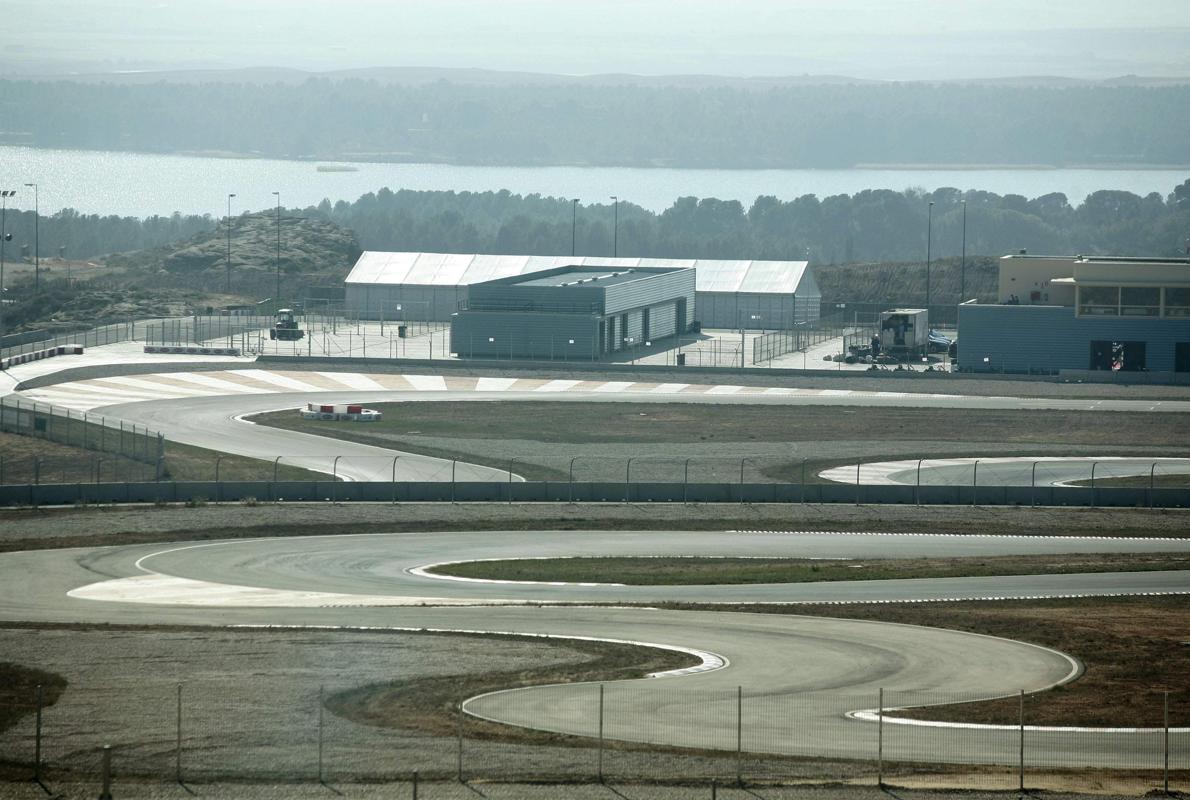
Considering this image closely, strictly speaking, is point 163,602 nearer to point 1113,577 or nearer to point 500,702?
point 500,702

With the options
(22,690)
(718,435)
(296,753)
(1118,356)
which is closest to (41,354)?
(718,435)

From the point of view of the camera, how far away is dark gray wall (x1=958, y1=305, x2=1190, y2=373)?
90.6 m

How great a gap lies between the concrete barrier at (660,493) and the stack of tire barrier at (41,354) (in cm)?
3464

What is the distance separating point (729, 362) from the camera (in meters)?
98.1

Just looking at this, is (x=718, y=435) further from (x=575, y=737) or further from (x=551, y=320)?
(x=575, y=737)

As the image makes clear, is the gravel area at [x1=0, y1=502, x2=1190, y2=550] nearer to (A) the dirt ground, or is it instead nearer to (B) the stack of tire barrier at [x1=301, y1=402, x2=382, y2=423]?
(A) the dirt ground

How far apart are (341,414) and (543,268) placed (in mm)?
54235

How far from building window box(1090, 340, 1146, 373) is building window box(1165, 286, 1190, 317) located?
2.83 m

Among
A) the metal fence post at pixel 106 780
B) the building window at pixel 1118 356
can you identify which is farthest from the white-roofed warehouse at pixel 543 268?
the metal fence post at pixel 106 780

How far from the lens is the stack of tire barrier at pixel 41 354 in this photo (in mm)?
87125

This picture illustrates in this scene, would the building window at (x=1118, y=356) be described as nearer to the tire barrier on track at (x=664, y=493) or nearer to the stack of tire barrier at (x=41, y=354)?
the tire barrier on track at (x=664, y=493)

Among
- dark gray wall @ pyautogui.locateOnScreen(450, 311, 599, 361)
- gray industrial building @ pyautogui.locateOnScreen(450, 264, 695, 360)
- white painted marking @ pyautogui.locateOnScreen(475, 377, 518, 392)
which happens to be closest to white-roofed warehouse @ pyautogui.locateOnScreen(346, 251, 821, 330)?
gray industrial building @ pyautogui.locateOnScreen(450, 264, 695, 360)

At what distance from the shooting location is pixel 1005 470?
62562 millimetres

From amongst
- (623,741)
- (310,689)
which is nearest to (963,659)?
(623,741)
